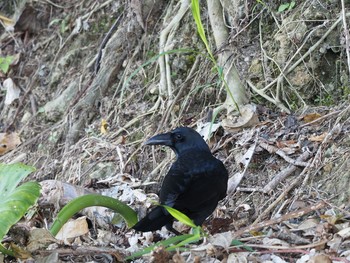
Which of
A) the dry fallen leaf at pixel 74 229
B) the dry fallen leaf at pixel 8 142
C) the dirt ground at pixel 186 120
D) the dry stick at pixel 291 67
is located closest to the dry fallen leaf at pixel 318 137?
the dirt ground at pixel 186 120

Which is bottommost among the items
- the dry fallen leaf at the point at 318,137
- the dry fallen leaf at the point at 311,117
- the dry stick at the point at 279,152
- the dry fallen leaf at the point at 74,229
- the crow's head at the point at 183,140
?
the dry fallen leaf at the point at 74,229

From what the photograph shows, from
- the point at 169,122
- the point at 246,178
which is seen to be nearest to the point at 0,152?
the point at 169,122

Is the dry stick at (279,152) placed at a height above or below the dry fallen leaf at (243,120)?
below

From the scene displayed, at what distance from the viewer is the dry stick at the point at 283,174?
4.32 metres

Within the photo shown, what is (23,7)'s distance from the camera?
23.6 ft

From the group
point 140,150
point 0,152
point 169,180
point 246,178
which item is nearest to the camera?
point 169,180

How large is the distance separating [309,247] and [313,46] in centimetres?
187

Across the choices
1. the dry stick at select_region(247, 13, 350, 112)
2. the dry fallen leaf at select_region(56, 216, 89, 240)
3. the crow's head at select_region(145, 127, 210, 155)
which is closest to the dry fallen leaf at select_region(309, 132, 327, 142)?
the dry stick at select_region(247, 13, 350, 112)

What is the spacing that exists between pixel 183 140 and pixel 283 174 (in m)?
0.64

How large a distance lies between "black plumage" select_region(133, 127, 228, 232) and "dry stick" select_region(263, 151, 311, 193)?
30 centimetres

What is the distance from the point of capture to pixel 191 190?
4.04 meters

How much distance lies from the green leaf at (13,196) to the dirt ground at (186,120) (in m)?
0.21

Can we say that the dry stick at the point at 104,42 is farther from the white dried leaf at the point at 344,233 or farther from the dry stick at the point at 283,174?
the white dried leaf at the point at 344,233

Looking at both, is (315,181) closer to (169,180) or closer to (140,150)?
(169,180)
